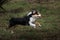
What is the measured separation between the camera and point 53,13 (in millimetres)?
14422

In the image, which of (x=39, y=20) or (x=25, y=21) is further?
(x=39, y=20)

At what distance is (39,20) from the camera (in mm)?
12773

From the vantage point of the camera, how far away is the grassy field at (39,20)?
984 cm

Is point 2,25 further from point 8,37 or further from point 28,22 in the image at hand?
point 8,37

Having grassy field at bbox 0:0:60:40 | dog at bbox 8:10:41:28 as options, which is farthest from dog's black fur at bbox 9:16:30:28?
grassy field at bbox 0:0:60:40

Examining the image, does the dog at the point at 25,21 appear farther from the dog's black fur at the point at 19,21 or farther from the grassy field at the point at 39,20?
the grassy field at the point at 39,20

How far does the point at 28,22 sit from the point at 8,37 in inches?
91.7

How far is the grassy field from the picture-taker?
9844 millimetres

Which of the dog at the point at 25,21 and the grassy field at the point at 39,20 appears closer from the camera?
the grassy field at the point at 39,20

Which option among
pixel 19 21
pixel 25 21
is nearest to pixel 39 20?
pixel 25 21

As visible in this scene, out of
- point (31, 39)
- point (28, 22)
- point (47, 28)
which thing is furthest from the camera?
point (28, 22)

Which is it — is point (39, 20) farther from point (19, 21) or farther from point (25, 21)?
point (19, 21)

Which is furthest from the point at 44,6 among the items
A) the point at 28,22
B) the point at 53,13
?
the point at 28,22

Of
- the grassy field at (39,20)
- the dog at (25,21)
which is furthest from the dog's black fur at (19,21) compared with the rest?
the grassy field at (39,20)
